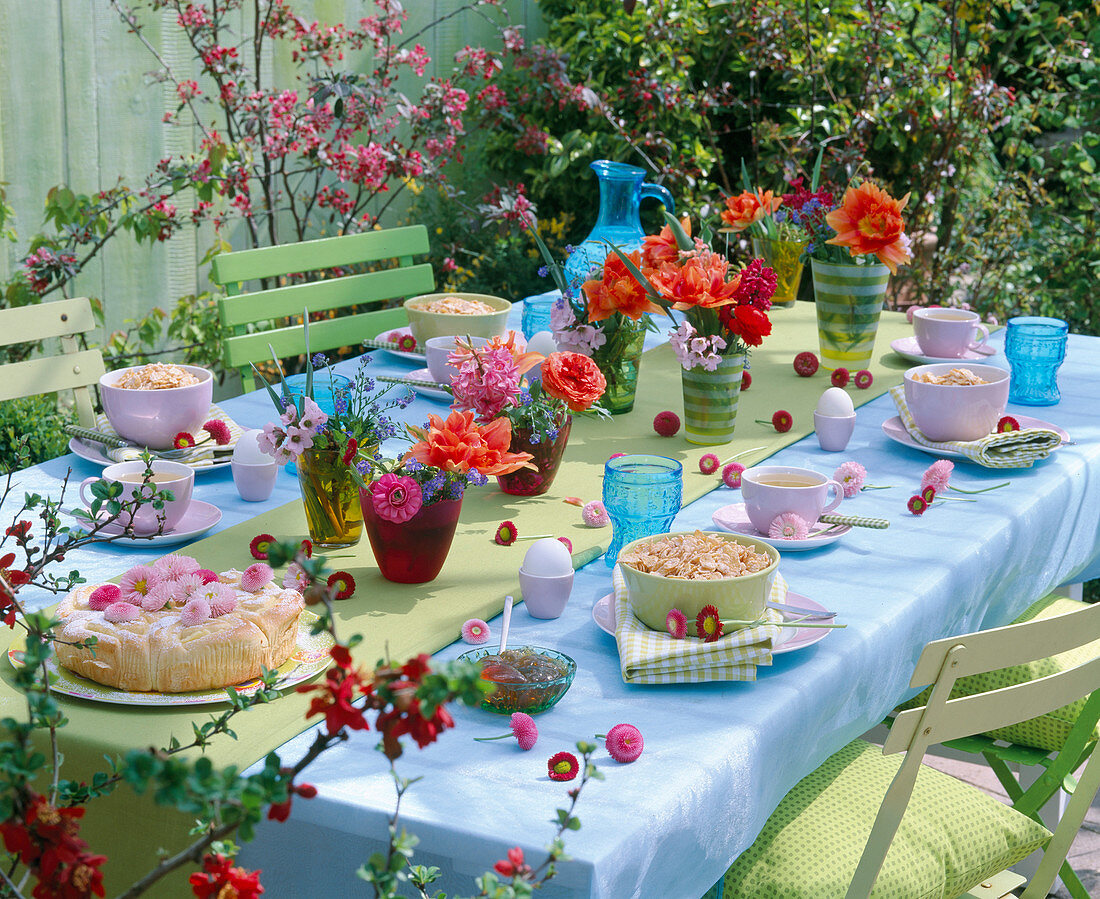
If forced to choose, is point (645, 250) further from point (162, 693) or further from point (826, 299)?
point (162, 693)

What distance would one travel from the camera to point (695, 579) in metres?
1.37

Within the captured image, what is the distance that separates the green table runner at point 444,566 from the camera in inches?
45.3

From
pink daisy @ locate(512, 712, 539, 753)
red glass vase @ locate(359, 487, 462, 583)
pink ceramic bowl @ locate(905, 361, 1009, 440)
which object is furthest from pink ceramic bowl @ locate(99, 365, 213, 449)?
pink ceramic bowl @ locate(905, 361, 1009, 440)

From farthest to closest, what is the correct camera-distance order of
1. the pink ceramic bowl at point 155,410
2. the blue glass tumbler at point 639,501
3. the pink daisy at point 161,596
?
the pink ceramic bowl at point 155,410
the blue glass tumbler at point 639,501
the pink daisy at point 161,596

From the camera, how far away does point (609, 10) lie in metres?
5.01

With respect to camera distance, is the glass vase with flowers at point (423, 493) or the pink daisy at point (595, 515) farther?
the pink daisy at point (595, 515)

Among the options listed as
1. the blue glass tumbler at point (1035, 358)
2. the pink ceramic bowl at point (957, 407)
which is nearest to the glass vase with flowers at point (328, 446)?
the pink ceramic bowl at point (957, 407)

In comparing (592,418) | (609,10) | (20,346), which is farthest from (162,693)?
(609,10)

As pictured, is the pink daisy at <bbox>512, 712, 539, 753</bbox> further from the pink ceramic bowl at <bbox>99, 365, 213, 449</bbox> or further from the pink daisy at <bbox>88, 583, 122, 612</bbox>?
the pink ceramic bowl at <bbox>99, 365, 213, 449</bbox>

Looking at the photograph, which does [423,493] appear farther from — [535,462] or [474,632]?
[535,462]

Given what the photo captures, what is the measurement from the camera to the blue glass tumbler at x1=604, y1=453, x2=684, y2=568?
1.60 m

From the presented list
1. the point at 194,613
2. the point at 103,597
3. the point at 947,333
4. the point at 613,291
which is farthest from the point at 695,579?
the point at 947,333

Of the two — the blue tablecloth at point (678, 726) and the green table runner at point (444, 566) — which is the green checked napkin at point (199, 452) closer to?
the blue tablecloth at point (678, 726)

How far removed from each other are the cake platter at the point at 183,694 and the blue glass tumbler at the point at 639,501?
1.54ft
